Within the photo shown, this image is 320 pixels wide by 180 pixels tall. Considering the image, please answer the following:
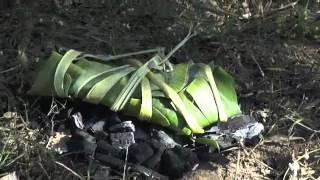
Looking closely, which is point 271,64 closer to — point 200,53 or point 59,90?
point 200,53

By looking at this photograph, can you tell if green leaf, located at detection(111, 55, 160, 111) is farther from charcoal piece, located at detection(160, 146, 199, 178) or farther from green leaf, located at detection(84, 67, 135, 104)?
charcoal piece, located at detection(160, 146, 199, 178)

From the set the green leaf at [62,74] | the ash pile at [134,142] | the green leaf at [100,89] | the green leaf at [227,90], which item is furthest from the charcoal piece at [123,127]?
the green leaf at [227,90]

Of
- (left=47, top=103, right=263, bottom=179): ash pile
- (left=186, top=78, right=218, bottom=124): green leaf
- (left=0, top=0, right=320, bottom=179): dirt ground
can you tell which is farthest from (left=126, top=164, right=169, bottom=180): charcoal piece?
(left=186, top=78, right=218, bottom=124): green leaf

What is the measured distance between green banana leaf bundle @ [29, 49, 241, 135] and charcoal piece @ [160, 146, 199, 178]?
0.10m

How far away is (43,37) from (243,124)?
3.23ft

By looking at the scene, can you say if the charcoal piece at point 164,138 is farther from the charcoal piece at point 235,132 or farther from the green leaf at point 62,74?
the green leaf at point 62,74

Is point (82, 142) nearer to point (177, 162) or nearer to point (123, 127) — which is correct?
point (123, 127)

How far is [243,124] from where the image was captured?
242 cm

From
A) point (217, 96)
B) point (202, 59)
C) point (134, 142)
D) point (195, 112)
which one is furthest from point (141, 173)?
Answer: point (202, 59)

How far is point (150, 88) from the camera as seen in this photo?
7.86 feet

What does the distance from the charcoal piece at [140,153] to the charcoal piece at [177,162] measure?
0.05 metres

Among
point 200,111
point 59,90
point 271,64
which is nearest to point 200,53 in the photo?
point 271,64

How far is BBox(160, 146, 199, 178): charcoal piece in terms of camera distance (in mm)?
2213

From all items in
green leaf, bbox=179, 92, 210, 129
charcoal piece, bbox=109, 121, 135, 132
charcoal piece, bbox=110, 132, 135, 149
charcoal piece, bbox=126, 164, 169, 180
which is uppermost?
green leaf, bbox=179, 92, 210, 129
